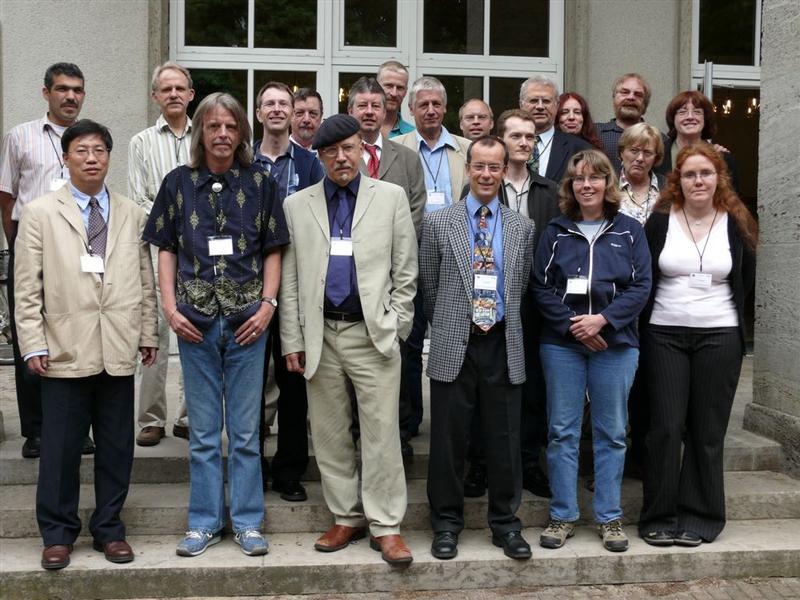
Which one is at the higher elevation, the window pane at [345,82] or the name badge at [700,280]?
the window pane at [345,82]

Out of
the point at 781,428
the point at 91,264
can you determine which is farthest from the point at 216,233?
the point at 781,428

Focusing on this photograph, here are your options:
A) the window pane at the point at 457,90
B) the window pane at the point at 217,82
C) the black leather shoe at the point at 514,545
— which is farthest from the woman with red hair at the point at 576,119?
the window pane at the point at 217,82

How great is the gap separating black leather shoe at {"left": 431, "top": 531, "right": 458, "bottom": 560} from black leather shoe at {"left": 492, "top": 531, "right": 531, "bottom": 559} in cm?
23

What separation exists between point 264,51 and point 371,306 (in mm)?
5027

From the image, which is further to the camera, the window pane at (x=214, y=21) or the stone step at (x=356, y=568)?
the window pane at (x=214, y=21)

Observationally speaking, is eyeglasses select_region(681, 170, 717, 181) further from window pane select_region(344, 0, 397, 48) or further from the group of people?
window pane select_region(344, 0, 397, 48)

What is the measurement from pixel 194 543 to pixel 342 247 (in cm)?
158

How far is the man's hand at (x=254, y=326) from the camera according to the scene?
451cm

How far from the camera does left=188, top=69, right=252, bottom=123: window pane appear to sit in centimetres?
878

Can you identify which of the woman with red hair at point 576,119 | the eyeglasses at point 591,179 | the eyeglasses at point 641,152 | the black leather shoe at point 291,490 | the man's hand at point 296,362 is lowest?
the black leather shoe at point 291,490

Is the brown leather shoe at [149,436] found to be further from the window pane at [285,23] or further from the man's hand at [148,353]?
the window pane at [285,23]

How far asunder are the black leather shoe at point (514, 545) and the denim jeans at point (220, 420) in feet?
3.97

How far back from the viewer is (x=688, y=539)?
4844 mm

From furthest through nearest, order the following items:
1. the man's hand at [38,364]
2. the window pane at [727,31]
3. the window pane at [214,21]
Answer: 1. the window pane at [727,31]
2. the window pane at [214,21]
3. the man's hand at [38,364]
